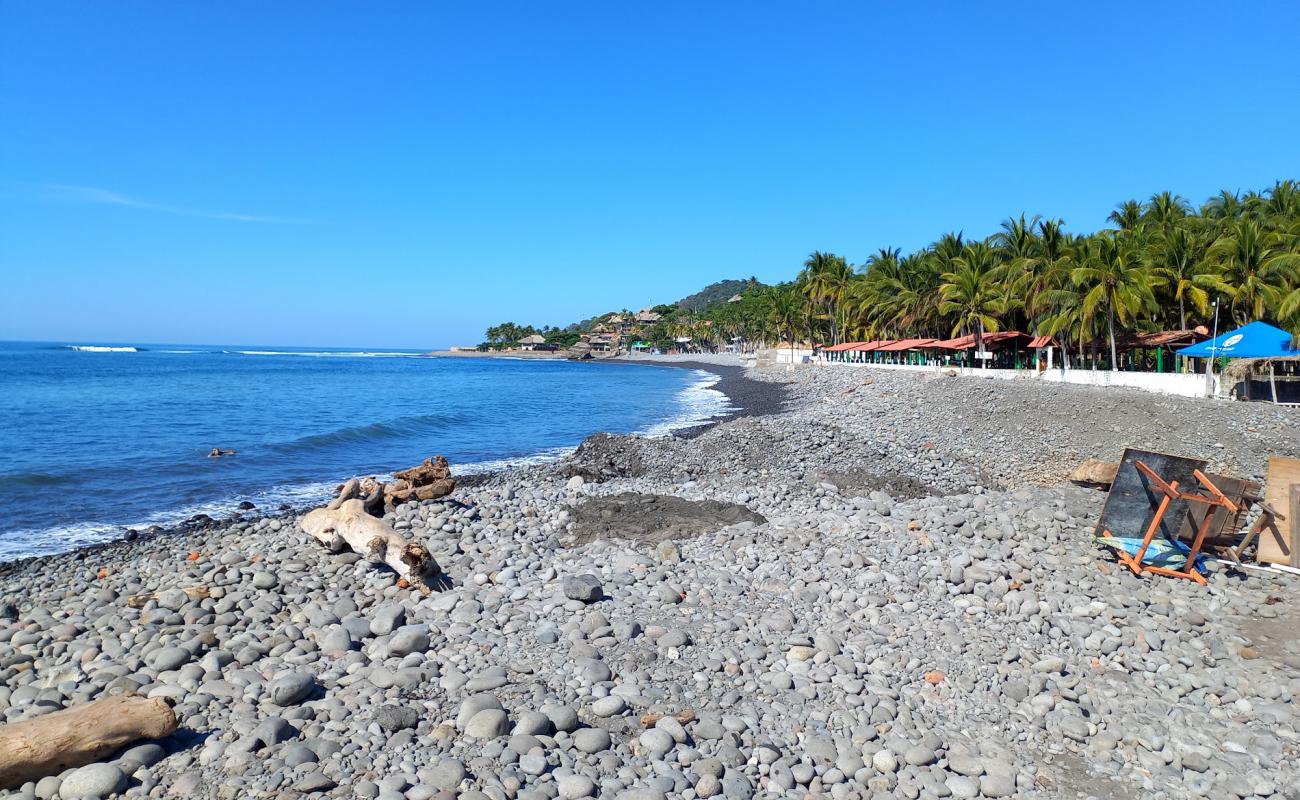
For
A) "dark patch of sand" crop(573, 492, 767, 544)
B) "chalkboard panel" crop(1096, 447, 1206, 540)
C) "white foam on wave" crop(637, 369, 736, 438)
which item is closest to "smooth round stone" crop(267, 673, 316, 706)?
"dark patch of sand" crop(573, 492, 767, 544)

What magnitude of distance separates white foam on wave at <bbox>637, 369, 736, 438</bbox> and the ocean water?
0.54 ft

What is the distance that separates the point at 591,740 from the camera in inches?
220

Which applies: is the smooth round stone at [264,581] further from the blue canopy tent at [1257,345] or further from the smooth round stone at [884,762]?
the blue canopy tent at [1257,345]

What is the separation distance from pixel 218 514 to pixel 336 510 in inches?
269

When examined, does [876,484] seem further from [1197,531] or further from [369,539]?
[369,539]

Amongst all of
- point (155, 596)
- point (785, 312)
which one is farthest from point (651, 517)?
point (785, 312)

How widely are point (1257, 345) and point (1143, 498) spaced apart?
21.7 m

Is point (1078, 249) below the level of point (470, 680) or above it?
above

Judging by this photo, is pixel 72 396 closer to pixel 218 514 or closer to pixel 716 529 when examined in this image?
pixel 218 514

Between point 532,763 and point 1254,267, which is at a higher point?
point 1254,267

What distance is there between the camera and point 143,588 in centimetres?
953

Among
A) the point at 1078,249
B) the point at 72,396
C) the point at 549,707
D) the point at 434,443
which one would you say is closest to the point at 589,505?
the point at 549,707

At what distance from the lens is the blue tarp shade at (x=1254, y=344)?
25578mm

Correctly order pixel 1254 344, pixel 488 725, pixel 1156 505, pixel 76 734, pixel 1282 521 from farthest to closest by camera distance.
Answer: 1. pixel 1254 344
2. pixel 1156 505
3. pixel 1282 521
4. pixel 488 725
5. pixel 76 734
